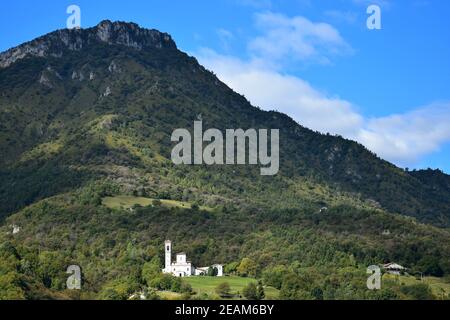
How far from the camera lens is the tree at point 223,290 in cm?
12622

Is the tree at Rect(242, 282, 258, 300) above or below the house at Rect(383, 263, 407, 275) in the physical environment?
below

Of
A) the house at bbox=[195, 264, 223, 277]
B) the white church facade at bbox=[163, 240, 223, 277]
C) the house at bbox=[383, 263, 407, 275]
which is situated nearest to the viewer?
the white church facade at bbox=[163, 240, 223, 277]

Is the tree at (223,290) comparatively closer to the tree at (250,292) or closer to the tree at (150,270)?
the tree at (250,292)

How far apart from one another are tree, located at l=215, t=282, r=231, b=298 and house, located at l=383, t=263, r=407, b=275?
145 feet

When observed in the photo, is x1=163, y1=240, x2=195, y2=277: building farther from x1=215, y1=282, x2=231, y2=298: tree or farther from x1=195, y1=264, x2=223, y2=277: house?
x1=215, y1=282, x2=231, y2=298: tree

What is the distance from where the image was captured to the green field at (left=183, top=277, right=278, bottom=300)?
129600 millimetres

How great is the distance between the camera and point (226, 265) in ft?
548

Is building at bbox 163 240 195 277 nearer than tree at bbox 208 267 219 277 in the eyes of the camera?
No

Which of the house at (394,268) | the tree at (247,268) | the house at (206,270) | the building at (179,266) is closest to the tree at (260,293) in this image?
the tree at (247,268)

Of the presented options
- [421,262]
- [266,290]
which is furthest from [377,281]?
[421,262]

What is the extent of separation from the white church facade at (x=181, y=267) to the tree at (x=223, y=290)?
25.0m

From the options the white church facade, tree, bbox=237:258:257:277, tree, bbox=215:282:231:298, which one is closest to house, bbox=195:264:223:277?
the white church facade
